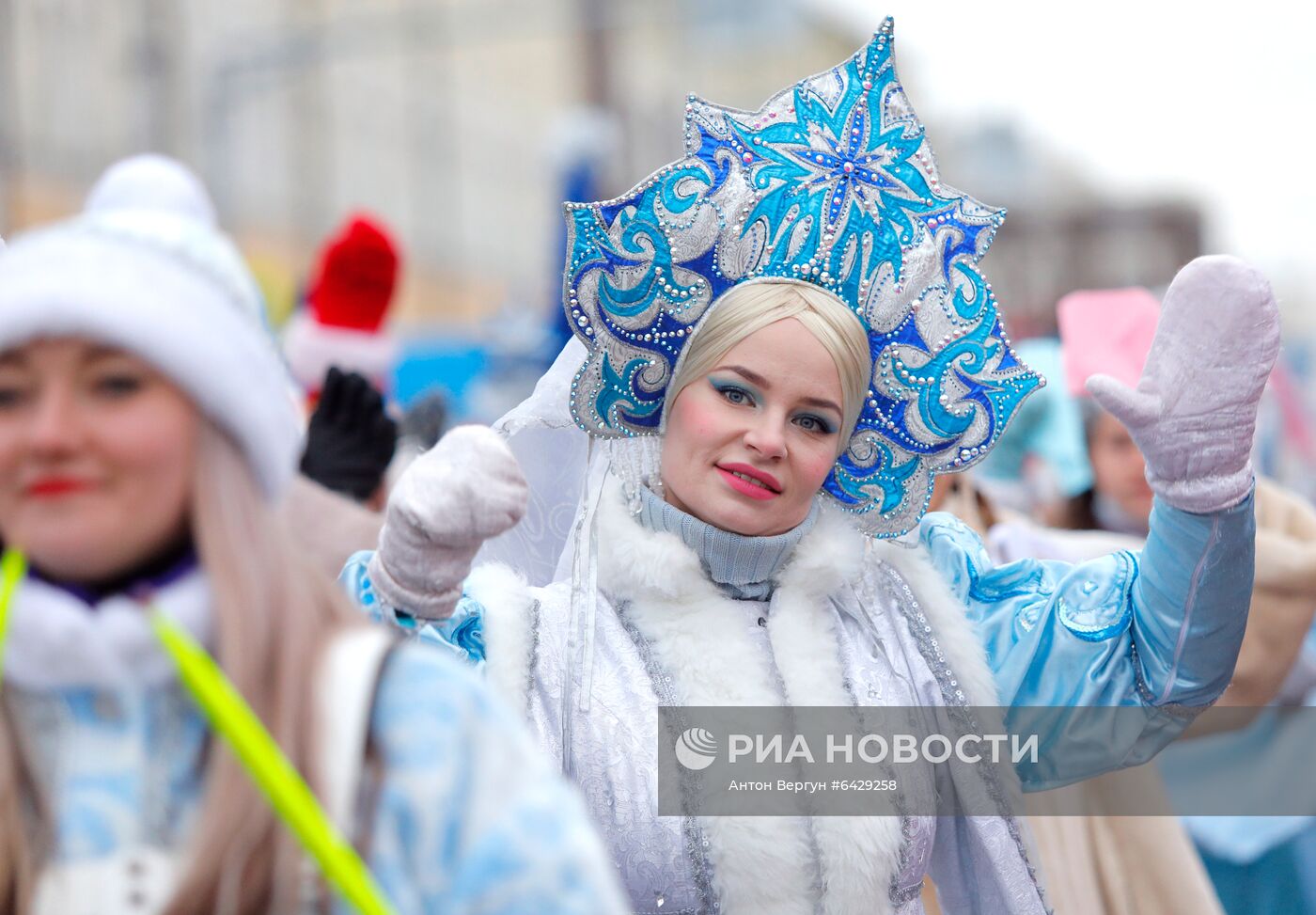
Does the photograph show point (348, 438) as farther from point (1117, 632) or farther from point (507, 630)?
point (1117, 632)

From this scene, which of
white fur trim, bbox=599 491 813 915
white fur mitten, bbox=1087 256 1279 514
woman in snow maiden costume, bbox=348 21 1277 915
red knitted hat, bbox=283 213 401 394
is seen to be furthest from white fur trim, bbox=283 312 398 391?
white fur mitten, bbox=1087 256 1279 514

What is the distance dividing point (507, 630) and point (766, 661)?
1.32 feet

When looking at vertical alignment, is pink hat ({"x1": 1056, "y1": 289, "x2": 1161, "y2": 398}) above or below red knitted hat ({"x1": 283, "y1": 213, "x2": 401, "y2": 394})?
above

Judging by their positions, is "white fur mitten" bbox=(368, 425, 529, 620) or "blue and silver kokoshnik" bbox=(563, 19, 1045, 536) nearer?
"white fur mitten" bbox=(368, 425, 529, 620)

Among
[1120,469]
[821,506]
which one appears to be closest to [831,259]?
[821,506]

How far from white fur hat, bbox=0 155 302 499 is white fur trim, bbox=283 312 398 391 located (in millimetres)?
3211

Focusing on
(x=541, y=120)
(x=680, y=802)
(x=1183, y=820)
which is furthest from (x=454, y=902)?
(x=541, y=120)

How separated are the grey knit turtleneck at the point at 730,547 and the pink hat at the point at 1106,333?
1.45 metres

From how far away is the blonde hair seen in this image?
2.25 m

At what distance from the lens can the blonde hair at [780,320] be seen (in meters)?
2.25

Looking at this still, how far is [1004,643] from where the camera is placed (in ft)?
7.66

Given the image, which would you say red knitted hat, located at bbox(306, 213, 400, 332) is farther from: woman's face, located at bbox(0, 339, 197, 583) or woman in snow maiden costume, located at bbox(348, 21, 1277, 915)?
woman's face, located at bbox(0, 339, 197, 583)

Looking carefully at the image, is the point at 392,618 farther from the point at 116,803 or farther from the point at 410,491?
the point at 116,803

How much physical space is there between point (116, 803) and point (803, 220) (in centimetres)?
139
